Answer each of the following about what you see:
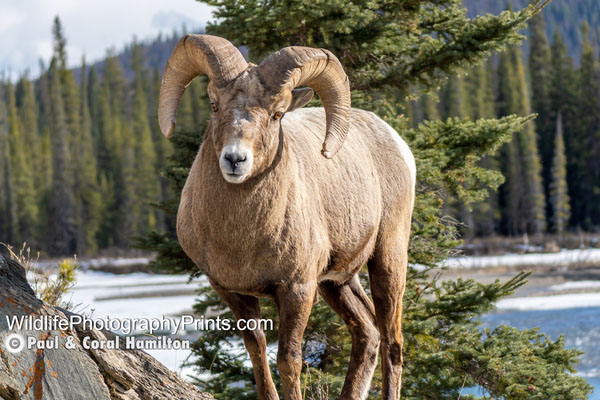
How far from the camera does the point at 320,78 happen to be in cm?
373

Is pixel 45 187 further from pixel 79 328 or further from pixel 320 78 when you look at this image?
pixel 320 78

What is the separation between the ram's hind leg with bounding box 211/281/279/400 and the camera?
3635mm

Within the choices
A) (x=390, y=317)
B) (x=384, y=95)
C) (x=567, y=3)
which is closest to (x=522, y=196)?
(x=384, y=95)

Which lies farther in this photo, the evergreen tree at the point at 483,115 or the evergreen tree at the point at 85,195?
the evergreen tree at the point at 85,195

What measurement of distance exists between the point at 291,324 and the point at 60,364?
1.09 meters

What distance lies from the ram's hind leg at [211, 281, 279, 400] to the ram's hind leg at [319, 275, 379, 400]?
0.75 m

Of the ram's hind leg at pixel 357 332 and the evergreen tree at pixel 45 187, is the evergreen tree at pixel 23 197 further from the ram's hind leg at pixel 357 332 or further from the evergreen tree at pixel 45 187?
the ram's hind leg at pixel 357 332

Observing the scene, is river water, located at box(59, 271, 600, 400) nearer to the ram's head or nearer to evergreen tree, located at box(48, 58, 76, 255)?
the ram's head

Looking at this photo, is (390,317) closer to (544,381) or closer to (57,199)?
(544,381)

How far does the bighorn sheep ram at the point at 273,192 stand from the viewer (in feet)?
11.1

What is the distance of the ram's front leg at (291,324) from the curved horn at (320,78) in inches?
26.8

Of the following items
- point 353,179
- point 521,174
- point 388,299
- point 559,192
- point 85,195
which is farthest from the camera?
point 85,195

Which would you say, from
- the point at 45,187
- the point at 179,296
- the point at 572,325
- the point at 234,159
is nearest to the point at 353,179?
the point at 234,159

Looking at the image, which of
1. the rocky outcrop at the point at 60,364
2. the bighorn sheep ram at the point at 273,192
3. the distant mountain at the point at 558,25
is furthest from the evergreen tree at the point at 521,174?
the distant mountain at the point at 558,25
